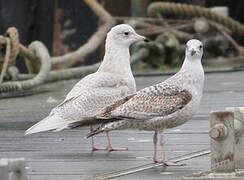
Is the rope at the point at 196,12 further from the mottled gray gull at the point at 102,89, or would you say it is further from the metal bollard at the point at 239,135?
the metal bollard at the point at 239,135

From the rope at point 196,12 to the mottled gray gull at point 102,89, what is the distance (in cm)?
737

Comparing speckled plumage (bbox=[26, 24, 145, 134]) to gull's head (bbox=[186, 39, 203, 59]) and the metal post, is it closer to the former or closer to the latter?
gull's head (bbox=[186, 39, 203, 59])

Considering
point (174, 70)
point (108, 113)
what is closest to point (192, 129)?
point (108, 113)

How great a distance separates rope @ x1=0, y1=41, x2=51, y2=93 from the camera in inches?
471

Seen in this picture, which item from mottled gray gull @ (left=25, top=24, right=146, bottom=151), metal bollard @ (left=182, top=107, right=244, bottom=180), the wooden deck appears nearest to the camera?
metal bollard @ (left=182, top=107, right=244, bottom=180)

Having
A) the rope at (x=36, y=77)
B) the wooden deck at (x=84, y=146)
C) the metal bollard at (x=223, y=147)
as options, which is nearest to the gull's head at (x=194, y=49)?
the wooden deck at (x=84, y=146)

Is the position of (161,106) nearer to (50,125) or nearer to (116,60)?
(50,125)

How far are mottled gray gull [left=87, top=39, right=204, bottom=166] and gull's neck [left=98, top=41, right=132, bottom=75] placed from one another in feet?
3.46

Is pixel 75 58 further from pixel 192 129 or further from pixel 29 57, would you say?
pixel 192 129

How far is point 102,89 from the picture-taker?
8.01m

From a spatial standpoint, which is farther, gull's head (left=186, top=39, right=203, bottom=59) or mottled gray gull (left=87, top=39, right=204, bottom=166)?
gull's head (left=186, top=39, right=203, bottom=59)

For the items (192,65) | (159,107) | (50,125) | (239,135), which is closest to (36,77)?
(50,125)

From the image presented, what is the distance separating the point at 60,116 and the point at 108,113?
830 millimetres

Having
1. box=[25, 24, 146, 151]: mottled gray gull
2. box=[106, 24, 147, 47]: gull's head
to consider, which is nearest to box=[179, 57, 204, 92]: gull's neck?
box=[25, 24, 146, 151]: mottled gray gull
